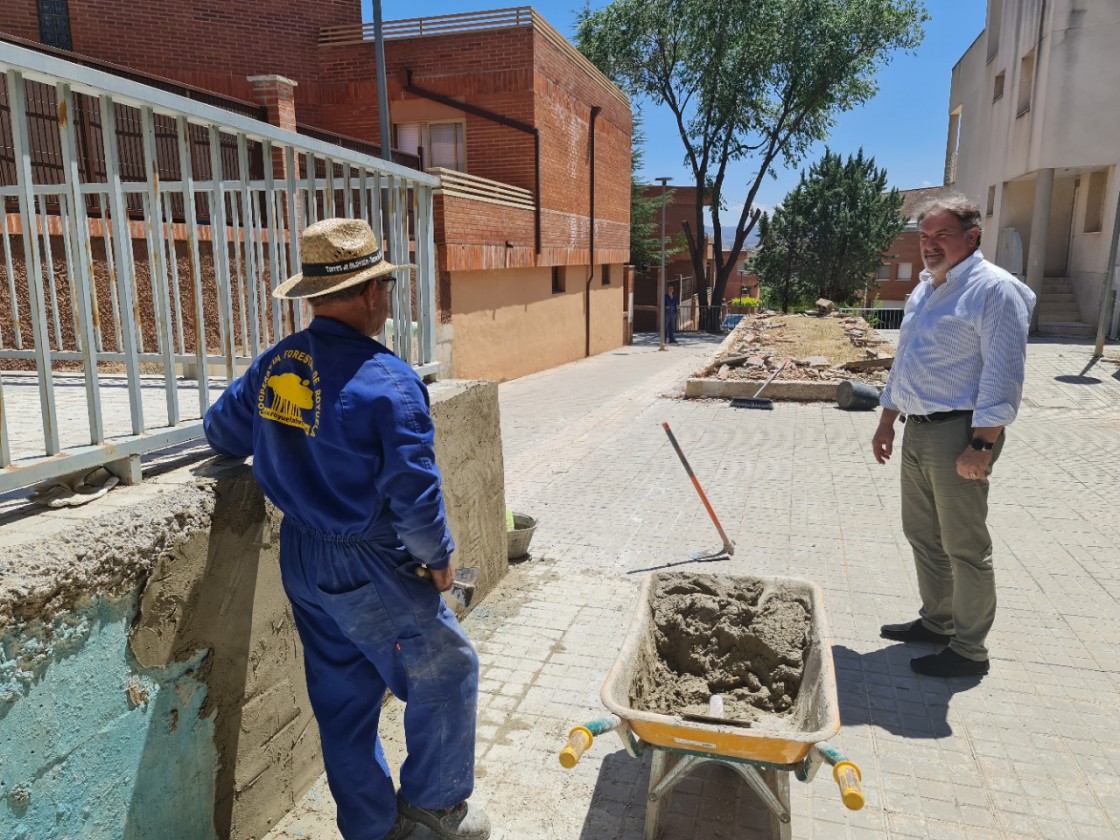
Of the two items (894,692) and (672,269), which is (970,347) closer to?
(894,692)

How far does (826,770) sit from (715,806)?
540 millimetres

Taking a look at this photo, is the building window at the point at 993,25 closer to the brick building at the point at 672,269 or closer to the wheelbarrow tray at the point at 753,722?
the brick building at the point at 672,269

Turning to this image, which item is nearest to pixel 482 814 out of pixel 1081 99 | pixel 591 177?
pixel 591 177

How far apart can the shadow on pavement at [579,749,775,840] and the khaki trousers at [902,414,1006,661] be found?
1478mm

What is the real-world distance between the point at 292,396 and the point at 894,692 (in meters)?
3.05

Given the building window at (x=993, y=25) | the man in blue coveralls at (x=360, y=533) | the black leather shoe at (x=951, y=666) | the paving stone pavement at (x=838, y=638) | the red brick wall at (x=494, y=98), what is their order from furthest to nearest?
1. the building window at (x=993, y=25)
2. the red brick wall at (x=494, y=98)
3. the black leather shoe at (x=951, y=666)
4. the paving stone pavement at (x=838, y=638)
5. the man in blue coveralls at (x=360, y=533)

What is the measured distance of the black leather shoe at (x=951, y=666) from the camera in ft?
12.3

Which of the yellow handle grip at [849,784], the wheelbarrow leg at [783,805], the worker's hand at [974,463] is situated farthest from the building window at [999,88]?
the yellow handle grip at [849,784]

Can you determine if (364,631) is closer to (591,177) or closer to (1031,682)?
(1031,682)

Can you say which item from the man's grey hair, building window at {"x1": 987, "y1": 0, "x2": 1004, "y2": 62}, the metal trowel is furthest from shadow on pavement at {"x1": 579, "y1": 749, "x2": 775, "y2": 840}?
building window at {"x1": 987, "y1": 0, "x2": 1004, "y2": 62}

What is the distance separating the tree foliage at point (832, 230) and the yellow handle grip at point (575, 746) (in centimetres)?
3672

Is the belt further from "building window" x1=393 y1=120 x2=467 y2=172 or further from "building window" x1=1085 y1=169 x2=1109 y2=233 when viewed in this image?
"building window" x1=1085 y1=169 x2=1109 y2=233

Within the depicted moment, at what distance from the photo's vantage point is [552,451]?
30.1 ft

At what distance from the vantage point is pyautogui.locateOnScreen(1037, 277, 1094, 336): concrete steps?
19703 millimetres
